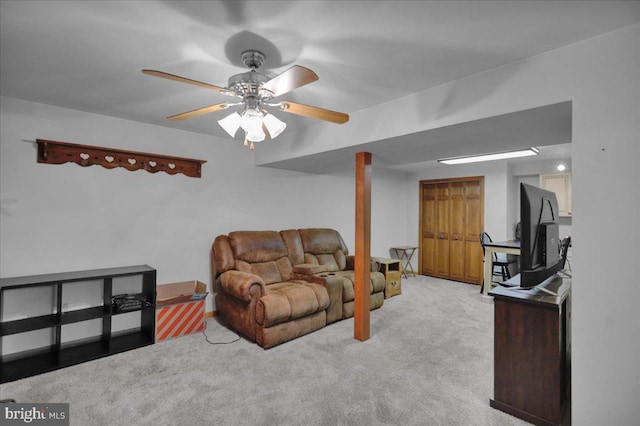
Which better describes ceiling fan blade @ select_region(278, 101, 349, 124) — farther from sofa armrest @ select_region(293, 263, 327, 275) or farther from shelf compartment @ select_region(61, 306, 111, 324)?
shelf compartment @ select_region(61, 306, 111, 324)

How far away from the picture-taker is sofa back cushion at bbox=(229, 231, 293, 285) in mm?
3822

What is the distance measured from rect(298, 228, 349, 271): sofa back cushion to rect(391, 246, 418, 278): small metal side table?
6.52 feet

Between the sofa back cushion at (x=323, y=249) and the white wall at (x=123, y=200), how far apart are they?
13.8 inches

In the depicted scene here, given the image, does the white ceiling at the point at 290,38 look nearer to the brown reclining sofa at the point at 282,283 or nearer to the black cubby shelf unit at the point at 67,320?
the black cubby shelf unit at the point at 67,320

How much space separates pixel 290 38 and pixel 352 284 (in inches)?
118

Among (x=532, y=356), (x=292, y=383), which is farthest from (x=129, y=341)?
(x=532, y=356)

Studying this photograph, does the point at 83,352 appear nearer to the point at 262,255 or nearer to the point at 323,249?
the point at 262,255

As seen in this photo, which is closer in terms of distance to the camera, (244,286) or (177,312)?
(244,286)

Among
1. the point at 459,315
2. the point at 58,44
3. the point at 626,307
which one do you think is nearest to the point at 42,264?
the point at 58,44

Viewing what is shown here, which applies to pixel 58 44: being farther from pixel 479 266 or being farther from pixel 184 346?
pixel 479 266

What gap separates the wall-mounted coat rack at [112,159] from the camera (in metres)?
2.88

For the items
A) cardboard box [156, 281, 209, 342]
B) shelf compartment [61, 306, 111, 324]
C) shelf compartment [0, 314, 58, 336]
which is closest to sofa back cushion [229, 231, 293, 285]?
cardboard box [156, 281, 209, 342]

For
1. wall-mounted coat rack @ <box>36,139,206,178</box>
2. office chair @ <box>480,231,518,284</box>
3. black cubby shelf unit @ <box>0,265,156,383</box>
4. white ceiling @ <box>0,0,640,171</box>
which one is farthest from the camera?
office chair @ <box>480,231,518,284</box>

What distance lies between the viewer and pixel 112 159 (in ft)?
10.6
